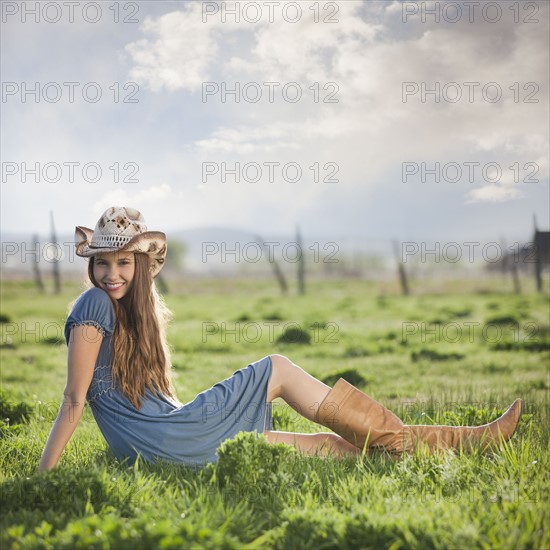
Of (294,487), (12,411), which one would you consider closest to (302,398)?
(294,487)

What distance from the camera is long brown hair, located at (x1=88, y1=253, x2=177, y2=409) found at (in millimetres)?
4461

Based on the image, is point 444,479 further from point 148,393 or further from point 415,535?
point 148,393

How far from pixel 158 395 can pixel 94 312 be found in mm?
832

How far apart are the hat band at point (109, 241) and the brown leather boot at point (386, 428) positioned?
1837 millimetres

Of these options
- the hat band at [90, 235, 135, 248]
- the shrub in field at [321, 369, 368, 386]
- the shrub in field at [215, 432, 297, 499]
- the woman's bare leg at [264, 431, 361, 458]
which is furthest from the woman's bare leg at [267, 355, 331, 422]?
the shrub in field at [321, 369, 368, 386]

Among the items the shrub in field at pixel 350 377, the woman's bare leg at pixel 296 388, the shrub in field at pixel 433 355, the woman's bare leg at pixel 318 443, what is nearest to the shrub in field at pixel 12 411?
the woman's bare leg at pixel 318 443

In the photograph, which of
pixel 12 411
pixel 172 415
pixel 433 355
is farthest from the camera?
pixel 433 355

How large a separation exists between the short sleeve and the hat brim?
0.33 metres

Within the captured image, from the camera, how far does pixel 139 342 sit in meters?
4.58

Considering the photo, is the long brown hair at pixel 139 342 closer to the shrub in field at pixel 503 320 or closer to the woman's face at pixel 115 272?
the woman's face at pixel 115 272

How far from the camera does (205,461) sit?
14.5ft

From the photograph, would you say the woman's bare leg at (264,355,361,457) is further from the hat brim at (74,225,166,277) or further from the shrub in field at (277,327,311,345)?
the shrub in field at (277,327,311,345)

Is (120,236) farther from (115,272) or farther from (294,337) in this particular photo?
(294,337)

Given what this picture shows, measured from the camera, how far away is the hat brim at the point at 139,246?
4508 mm
